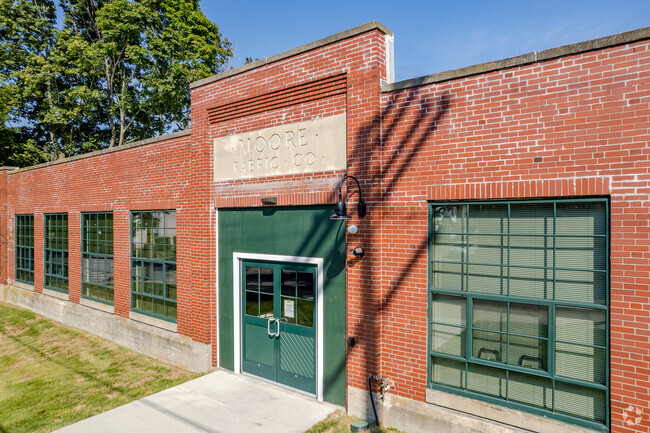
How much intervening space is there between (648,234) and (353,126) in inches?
163

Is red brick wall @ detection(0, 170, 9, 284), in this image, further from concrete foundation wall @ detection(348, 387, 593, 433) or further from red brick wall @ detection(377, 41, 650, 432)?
red brick wall @ detection(377, 41, 650, 432)

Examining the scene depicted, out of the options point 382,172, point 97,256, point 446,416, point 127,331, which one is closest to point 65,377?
point 127,331

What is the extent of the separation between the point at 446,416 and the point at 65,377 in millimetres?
8275

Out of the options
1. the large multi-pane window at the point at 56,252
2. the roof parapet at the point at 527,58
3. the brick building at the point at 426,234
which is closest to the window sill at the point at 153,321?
the brick building at the point at 426,234

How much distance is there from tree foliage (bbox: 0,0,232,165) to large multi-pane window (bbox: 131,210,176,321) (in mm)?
13947

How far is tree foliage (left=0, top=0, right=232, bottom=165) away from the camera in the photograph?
22.7 meters

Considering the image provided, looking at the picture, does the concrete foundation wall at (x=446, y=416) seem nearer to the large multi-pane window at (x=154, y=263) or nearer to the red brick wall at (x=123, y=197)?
the red brick wall at (x=123, y=197)

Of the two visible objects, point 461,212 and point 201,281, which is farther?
point 201,281

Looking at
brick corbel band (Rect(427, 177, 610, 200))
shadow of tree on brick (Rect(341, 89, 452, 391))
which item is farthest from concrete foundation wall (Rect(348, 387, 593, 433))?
brick corbel band (Rect(427, 177, 610, 200))

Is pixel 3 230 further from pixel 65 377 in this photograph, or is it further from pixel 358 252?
pixel 358 252

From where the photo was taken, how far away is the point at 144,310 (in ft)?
35.9

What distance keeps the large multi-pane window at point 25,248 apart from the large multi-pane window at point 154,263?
7987mm

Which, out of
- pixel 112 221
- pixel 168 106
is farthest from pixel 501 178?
pixel 168 106

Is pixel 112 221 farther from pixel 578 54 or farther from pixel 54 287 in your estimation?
pixel 578 54
